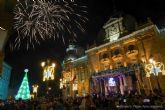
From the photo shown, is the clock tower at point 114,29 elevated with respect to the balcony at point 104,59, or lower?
elevated

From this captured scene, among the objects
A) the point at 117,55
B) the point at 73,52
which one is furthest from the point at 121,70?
the point at 73,52

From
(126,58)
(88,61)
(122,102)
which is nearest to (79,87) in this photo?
(88,61)

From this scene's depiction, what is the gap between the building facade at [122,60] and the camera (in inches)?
1095

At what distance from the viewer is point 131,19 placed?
36.2m

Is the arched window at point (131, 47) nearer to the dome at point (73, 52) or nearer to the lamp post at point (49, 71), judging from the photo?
the dome at point (73, 52)

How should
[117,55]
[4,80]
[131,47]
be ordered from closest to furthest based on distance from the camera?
[131,47] → [117,55] → [4,80]

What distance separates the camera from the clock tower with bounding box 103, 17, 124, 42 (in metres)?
35.7

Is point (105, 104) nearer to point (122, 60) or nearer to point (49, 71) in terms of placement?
point (49, 71)

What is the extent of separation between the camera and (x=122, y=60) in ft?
111

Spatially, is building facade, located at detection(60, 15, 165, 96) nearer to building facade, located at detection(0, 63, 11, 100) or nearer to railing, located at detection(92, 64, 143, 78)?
railing, located at detection(92, 64, 143, 78)

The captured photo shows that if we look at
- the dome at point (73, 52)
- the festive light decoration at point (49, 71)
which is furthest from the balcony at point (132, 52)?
the festive light decoration at point (49, 71)

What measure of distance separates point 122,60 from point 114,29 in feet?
24.8

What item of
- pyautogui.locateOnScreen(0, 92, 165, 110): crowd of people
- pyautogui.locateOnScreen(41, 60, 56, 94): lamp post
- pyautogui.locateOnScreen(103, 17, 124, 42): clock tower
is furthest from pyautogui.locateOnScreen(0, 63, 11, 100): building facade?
pyautogui.locateOnScreen(0, 92, 165, 110): crowd of people

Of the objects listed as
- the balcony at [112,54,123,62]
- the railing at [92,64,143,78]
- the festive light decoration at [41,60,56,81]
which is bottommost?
the festive light decoration at [41,60,56,81]
